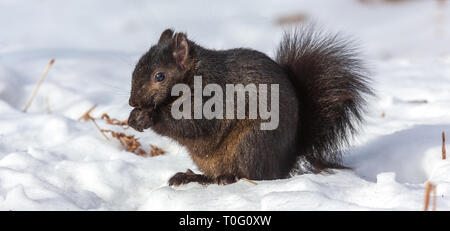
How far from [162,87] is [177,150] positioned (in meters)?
0.76

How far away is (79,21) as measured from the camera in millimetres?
8375

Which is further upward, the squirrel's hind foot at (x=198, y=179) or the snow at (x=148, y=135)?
the snow at (x=148, y=135)

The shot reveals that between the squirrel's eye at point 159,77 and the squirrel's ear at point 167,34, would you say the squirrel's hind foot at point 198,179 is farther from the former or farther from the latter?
the squirrel's ear at point 167,34

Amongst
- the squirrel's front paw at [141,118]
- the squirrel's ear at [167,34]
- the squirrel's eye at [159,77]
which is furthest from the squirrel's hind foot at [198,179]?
the squirrel's ear at [167,34]

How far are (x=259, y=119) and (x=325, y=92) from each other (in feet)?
1.40

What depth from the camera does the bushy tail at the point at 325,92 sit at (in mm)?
2934

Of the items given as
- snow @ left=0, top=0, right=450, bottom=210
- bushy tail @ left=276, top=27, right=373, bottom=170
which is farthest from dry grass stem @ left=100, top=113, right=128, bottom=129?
bushy tail @ left=276, top=27, right=373, bottom=170

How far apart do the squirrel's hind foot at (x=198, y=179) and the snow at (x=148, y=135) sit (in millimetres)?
51

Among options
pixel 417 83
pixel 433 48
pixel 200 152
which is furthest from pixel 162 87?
pixel 433 48

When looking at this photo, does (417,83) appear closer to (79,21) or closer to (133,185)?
(133,185)

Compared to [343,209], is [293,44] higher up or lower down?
higher up

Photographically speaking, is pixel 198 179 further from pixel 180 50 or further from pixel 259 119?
pixel 180 50

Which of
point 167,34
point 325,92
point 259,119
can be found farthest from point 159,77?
point 325,92
